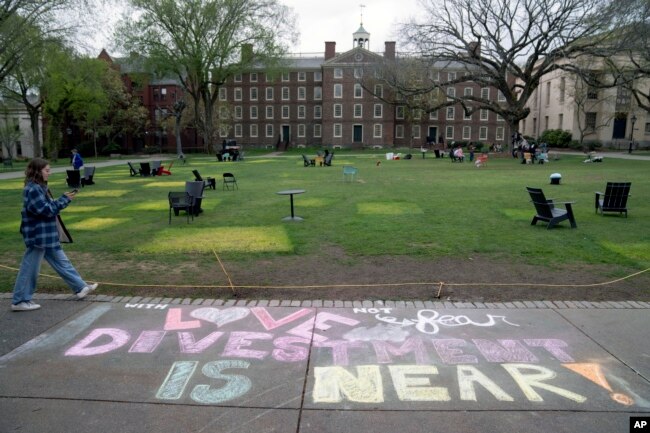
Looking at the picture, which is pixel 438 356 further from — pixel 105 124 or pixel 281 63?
pixel 105 124

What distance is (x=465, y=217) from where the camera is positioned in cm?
1331

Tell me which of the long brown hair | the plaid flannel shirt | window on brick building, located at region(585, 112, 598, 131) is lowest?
the plaid flannel shirt

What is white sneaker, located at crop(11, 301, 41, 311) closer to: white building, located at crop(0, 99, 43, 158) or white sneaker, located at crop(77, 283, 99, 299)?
white sneaker, located at crop(77, 283, 99, 299)

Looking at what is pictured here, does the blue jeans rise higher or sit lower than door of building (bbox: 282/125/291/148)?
lower

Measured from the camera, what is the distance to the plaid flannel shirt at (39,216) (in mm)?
6145

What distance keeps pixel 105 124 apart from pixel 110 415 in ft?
228

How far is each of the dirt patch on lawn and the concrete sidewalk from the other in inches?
17.2

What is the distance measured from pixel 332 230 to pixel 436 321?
5990mm

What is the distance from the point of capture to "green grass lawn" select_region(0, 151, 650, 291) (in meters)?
8.99

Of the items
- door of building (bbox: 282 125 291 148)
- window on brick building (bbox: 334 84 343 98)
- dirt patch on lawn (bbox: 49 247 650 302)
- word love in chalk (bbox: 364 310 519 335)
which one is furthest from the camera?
door of building (bbox: 282 125 291 148)

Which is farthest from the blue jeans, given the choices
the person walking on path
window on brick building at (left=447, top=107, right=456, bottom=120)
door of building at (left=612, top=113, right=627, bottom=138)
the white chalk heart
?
window on brick building at (left=447, top=107, right=456, bottom=120)

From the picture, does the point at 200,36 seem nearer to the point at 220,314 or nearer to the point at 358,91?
the point at 358,91

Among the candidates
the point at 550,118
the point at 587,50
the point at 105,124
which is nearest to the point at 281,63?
the point at 105,124

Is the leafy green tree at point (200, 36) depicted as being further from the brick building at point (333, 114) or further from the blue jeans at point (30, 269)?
the blue jeans at point (30, 269)
